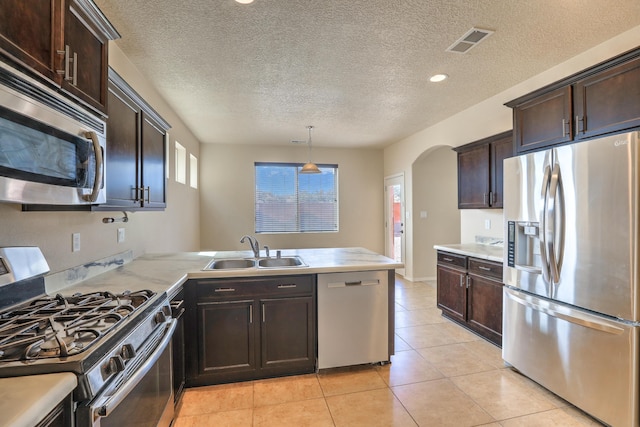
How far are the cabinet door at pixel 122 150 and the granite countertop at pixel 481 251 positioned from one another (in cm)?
308

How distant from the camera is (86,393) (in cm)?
95

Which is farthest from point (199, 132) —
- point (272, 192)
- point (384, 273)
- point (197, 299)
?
point (384, 273)

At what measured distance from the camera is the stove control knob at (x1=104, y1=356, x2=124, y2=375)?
3.50 ft

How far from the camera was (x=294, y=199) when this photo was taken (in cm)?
651

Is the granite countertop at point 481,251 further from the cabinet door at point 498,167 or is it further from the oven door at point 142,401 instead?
the oven door at point 142,401

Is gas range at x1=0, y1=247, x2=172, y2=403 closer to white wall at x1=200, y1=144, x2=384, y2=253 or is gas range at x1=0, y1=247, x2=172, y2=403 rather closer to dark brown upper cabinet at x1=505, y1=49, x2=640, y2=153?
dark brown upper cabinet at x1=505, y1=49, x2=640, y2=153

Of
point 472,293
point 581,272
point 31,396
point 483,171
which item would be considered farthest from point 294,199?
point 31,396

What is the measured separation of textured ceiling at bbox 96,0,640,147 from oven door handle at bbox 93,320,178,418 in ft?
6.78

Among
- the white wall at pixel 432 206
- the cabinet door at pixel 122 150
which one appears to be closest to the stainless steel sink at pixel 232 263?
the cabinet door at pixel 122 150

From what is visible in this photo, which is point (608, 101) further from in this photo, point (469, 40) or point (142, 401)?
point (142, 401)

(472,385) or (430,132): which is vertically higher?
(430,132)

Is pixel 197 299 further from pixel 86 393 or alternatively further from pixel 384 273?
pixel 384 273

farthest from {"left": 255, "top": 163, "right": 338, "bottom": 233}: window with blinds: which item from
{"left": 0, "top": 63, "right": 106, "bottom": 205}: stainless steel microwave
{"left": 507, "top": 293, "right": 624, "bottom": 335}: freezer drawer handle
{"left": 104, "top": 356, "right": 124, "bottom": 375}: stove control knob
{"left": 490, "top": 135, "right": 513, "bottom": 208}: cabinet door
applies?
{"left": 104, "top": 356, "right": 124, "bottom": 375}: stove control knob

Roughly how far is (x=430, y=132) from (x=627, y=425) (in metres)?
4.11
